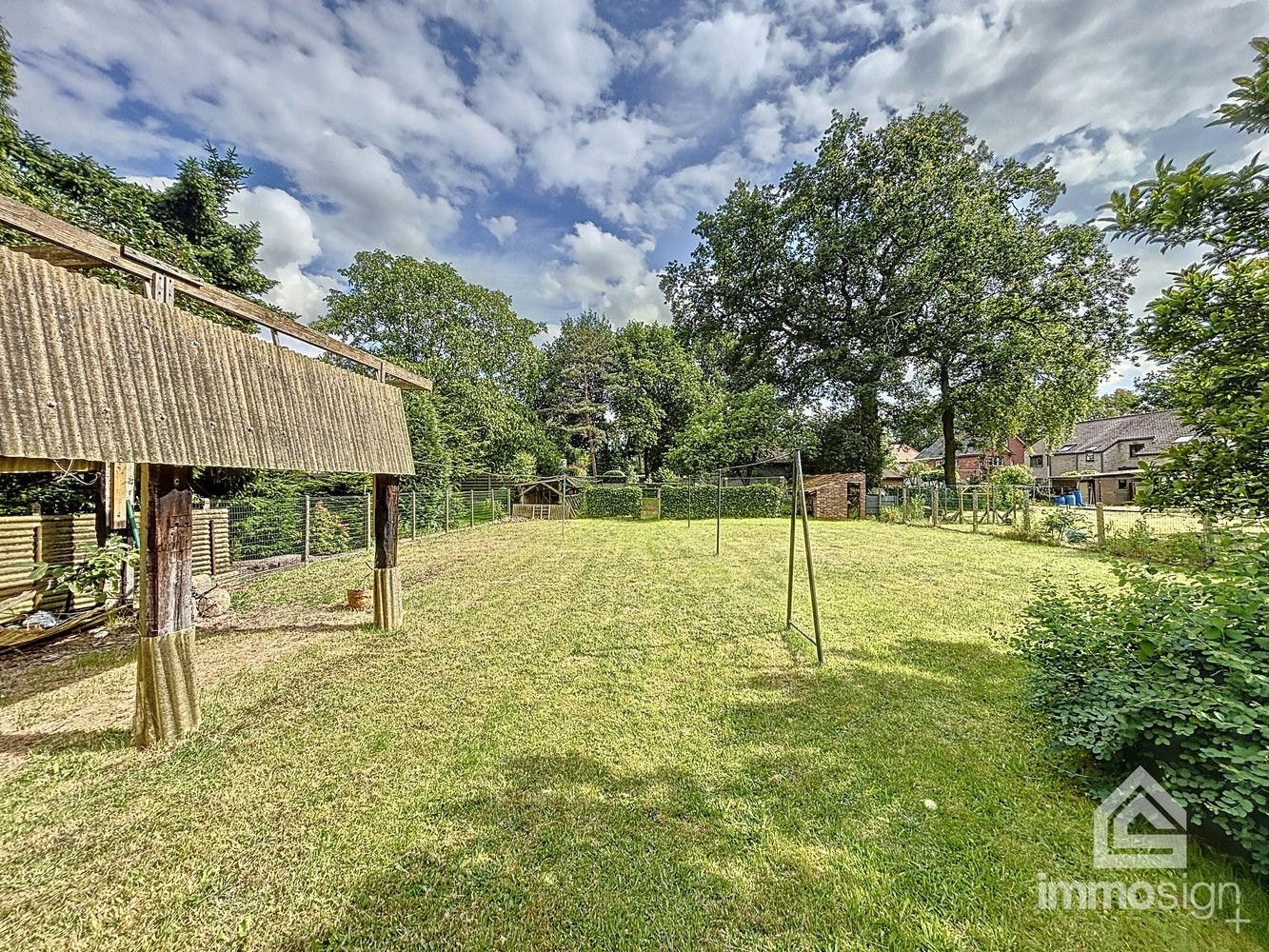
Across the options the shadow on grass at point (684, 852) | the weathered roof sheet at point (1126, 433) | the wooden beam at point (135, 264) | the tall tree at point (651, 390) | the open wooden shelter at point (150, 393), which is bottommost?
the shadow on grass at point (684, 852)

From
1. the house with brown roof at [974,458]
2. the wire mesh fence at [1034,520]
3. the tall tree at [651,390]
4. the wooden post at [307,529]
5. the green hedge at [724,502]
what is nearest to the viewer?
the wire mesh fence at [1034,520]

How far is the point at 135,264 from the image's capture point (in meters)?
2.99

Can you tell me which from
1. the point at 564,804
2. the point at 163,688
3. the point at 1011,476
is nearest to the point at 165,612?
the point at 163,688

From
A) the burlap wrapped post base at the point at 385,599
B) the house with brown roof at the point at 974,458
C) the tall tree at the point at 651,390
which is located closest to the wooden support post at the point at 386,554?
the burlap wrapped post base at the point at 385,599

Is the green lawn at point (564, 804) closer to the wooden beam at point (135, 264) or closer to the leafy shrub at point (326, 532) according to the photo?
the wooden beam at point (135, 264)

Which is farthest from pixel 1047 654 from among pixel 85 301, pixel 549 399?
pixel 549 399

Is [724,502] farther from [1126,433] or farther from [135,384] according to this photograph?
[1126,433]

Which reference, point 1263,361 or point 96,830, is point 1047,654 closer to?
point 1263,361

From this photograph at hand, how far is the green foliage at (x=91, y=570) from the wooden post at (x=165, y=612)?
7.44 ft

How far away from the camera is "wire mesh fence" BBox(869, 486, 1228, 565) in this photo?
9.30 m

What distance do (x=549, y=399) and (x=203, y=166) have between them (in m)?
23.7

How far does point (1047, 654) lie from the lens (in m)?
2.89

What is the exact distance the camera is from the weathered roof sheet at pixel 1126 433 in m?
28.0

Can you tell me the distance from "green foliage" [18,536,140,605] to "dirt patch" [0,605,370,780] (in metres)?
0.66
